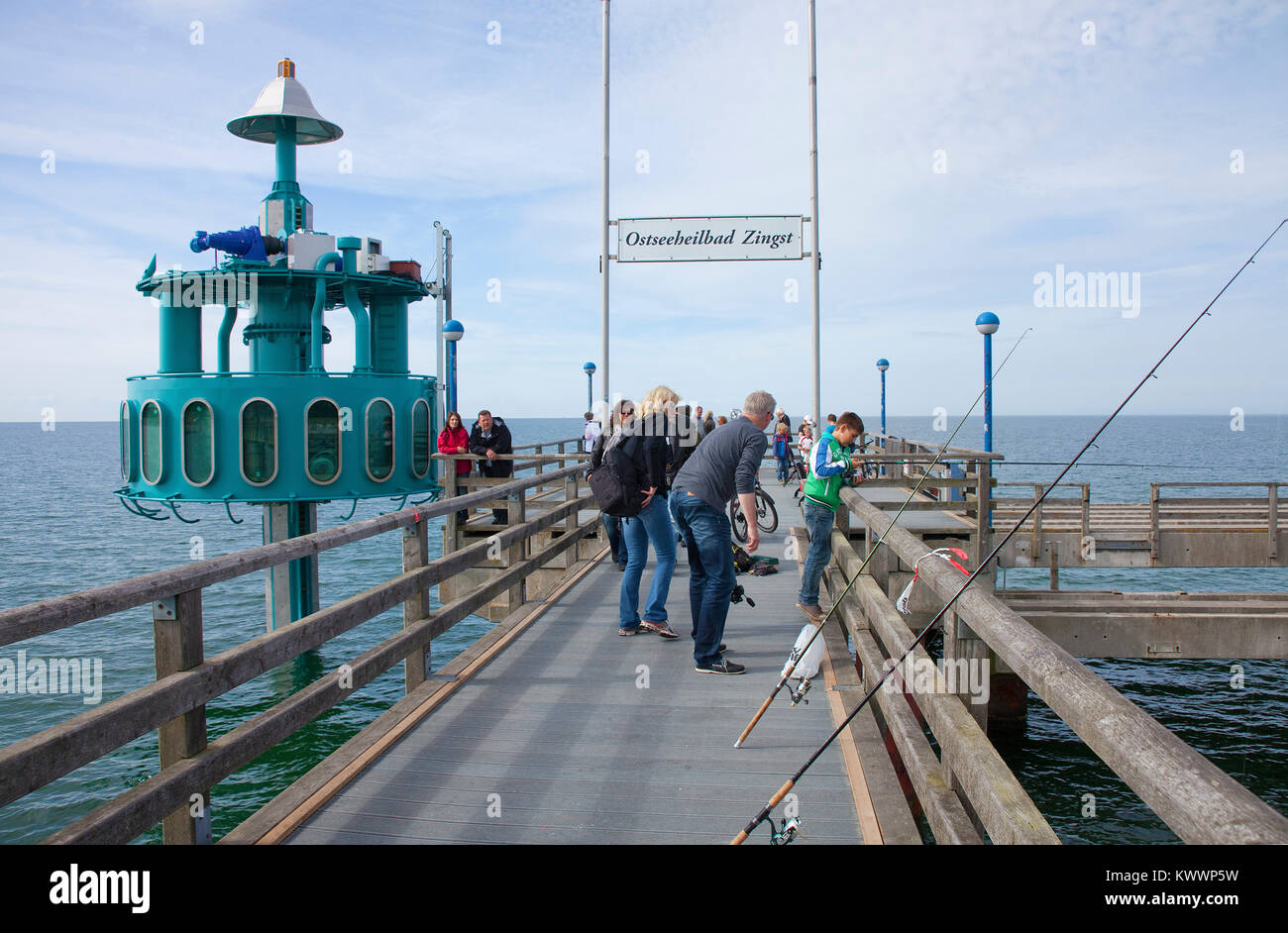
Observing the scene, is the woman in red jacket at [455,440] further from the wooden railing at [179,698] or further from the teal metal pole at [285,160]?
the wooden railing at [179,698]

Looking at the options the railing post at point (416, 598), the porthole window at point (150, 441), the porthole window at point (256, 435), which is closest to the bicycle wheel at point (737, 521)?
the railing post at point (416, 598)

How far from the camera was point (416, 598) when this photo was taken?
604 cm

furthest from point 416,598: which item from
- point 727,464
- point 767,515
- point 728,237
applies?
point 767,515

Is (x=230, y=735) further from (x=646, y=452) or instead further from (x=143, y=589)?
(x=646, y=452)

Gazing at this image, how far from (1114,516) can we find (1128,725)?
2047 cm

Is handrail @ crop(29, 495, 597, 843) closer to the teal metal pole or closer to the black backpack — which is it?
the black backpack

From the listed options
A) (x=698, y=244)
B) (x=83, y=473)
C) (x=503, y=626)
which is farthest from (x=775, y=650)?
(x=83, y=473)

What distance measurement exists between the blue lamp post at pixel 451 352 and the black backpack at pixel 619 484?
12.3 meters

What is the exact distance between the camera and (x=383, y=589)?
5414 mm

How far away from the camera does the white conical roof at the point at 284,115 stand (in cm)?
1775

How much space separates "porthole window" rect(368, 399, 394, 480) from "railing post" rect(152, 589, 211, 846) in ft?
45.7

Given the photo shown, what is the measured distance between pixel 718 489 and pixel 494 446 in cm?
1006
